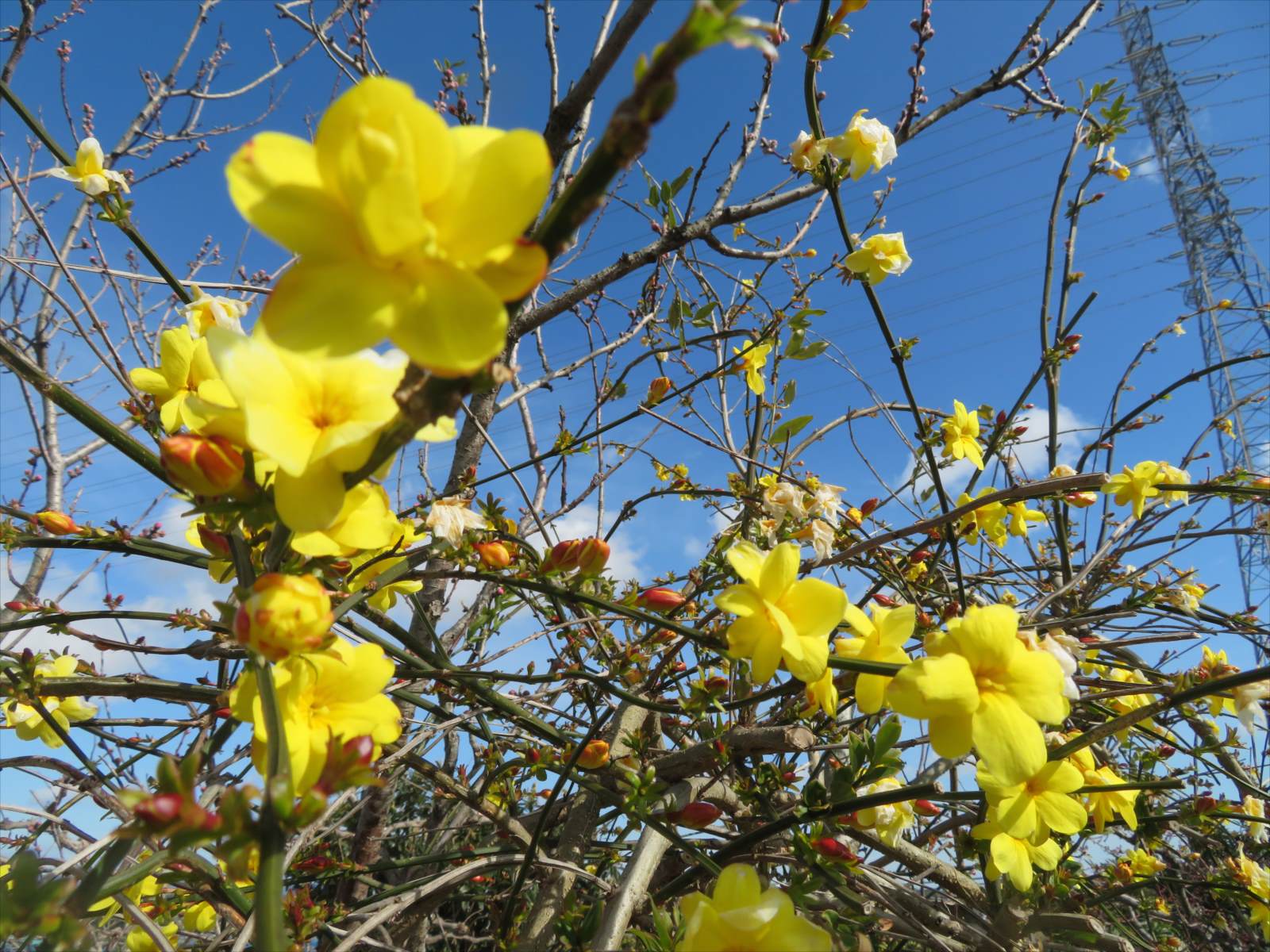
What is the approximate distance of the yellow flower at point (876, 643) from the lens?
3.73 ft

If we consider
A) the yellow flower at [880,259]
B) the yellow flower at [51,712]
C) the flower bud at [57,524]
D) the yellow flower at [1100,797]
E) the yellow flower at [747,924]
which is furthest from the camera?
the yellow flower at [880,259]

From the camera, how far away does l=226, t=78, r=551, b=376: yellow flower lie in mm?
551

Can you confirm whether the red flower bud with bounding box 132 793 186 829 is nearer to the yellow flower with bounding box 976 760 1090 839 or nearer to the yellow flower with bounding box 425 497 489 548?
the yellow flower with bounding box 425 497 489 548

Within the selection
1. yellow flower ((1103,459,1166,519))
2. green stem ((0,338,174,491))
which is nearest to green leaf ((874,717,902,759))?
green stem ((0,338,174,491))

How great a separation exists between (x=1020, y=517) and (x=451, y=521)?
2.20 m

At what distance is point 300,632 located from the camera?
652mm

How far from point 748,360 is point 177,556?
1846 mm

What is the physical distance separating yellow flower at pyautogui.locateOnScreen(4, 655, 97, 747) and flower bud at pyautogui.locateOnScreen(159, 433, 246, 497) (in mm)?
1336

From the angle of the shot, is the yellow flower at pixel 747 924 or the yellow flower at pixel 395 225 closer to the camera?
the yellow flower at pixel 395 225

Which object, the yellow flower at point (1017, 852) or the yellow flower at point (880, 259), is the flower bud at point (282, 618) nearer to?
the yellow flower at point (1017, 852)

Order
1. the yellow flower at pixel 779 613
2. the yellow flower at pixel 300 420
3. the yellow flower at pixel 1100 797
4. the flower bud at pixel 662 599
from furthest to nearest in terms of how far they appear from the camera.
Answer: the yellow flower at pixel 1100 797, the flower bud at pixel 662 599, the yellow flower at pixel 779 613, the yellow flower at pixel 300 420

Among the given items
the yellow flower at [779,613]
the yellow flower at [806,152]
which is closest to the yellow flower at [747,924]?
the yellow flower at [779,613]

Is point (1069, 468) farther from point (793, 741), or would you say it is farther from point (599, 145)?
point (599, 145)

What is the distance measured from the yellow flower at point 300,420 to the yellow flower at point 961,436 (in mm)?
2220
